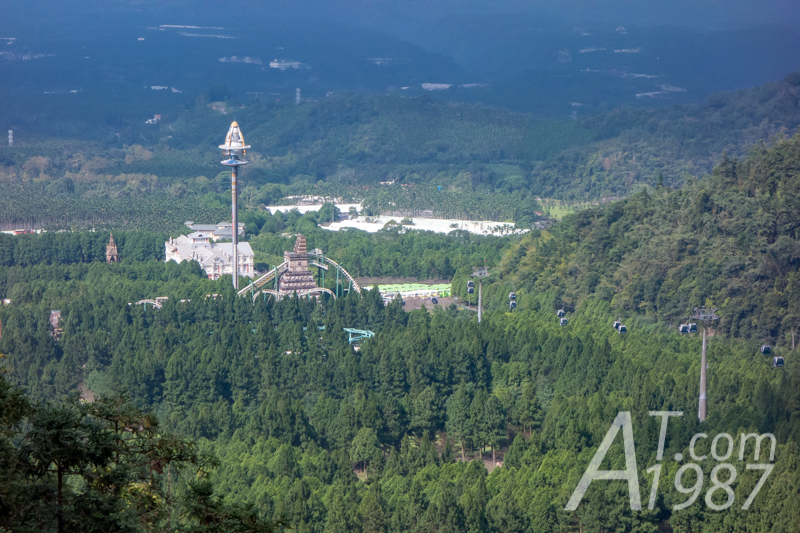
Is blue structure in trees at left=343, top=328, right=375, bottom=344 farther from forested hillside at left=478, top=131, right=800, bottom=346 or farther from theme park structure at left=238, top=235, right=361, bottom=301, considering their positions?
forested hillside at left=478, top=131, right=800, bottom=346

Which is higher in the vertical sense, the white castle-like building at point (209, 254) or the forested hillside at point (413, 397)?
the forested hillside at point (413, 397)

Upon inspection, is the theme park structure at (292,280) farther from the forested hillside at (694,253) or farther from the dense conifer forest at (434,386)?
the forested hillside at (694,253)

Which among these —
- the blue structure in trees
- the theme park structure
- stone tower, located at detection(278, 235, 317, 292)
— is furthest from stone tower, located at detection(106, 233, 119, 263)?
the blue structure in trees

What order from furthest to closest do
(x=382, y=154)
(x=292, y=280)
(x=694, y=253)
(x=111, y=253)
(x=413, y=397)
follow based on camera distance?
(x=382, y=154) < (x=111, y=253) < (x=292, y=280) < (x=694, y=253) < (x=413, y=397)

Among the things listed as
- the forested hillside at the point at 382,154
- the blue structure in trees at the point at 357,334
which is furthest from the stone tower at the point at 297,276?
the forested hillside at the point at 382,154

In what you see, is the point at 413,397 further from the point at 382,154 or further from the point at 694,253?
the point at 382,154

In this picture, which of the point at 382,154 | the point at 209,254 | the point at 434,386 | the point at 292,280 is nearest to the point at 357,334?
the point at 292,280
